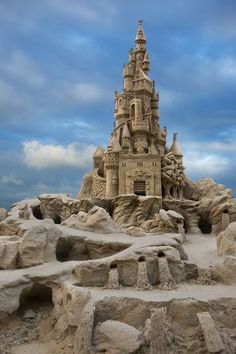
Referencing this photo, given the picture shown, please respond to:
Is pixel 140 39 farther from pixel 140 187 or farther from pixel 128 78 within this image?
pixel 140 187

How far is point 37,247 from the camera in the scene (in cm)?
1728

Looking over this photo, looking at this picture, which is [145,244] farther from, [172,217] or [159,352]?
[172,217]

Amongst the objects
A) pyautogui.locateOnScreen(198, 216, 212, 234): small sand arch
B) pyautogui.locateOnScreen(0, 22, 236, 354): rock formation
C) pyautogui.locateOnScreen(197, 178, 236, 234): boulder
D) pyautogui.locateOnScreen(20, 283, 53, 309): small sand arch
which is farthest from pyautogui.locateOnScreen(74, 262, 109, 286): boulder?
pyautogui.locateOnScreen(198, 216, 212, 234): small sand arch

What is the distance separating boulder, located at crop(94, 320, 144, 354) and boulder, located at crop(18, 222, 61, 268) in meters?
5.76

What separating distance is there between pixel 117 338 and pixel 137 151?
2960 cm

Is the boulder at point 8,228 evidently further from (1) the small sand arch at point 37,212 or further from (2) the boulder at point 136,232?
(1) the small sand arch at point 37,212

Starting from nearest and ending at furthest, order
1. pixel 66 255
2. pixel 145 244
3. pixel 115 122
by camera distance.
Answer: pixel 145 244, pixel 66 255, pixel 115 122

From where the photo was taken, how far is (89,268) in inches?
617

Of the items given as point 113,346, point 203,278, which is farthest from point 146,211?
point 113,346

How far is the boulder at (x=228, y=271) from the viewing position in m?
16.2

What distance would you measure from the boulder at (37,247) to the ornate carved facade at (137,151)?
1927 cm

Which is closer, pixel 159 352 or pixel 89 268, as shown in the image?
pixel 159 352

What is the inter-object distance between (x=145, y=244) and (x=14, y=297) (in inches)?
266

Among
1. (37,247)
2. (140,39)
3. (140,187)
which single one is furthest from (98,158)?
(37,247)
